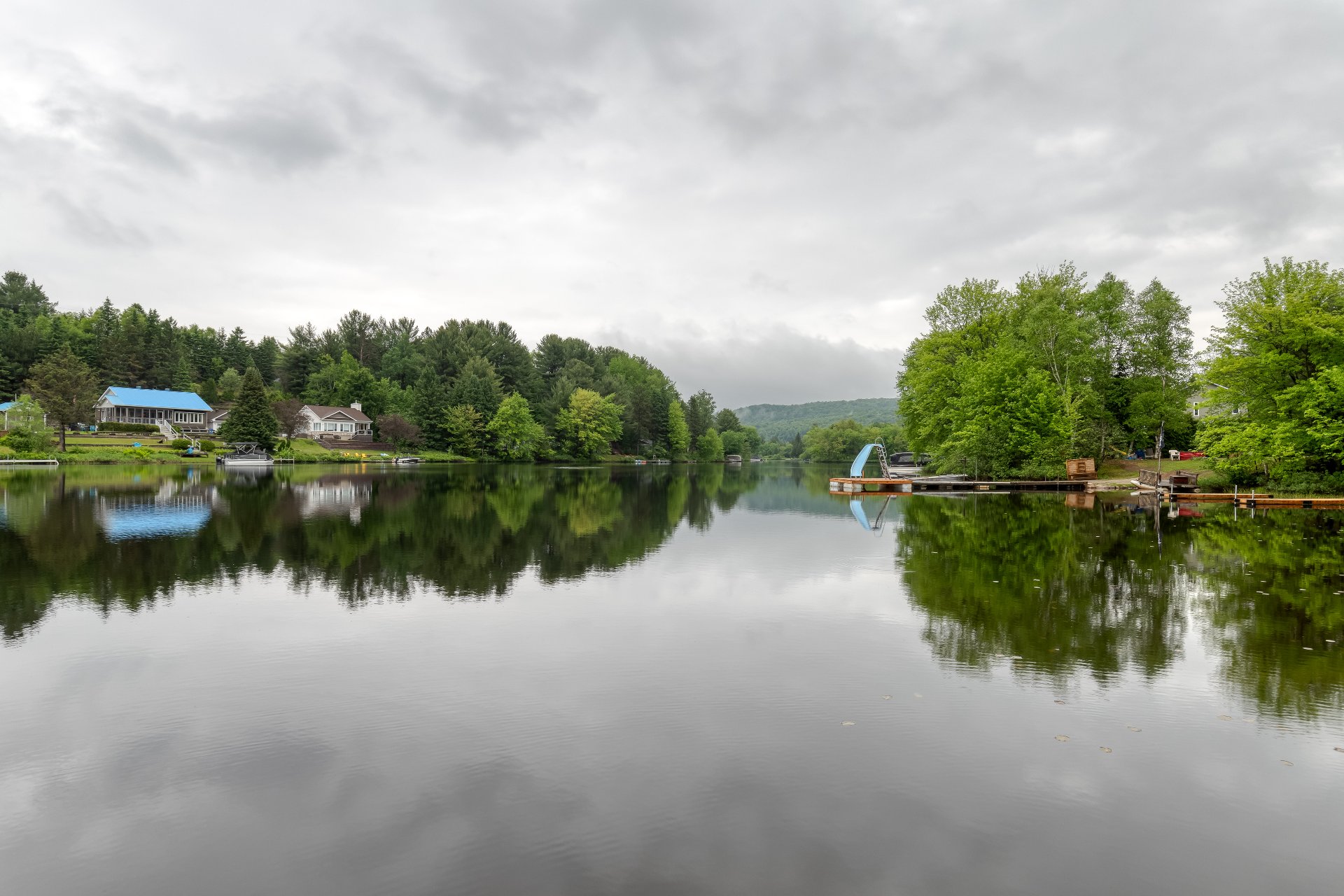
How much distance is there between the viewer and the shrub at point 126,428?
3140 inches

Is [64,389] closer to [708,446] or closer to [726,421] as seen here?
[708,446]

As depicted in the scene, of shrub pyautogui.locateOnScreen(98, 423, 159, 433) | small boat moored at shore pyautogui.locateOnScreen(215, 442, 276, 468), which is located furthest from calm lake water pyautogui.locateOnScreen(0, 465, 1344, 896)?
shrub pyautogui.locateOnScreen(98, 423, 159, 433)

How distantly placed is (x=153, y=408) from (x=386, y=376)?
112 feet

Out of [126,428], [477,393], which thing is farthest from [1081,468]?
[126,428]

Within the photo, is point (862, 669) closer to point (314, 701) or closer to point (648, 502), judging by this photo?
point (314, 701)

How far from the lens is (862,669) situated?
351 inches

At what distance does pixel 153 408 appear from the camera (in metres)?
87.5

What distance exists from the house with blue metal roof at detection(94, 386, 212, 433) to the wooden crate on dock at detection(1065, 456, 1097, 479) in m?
96.4

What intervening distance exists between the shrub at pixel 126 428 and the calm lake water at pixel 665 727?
80.1 metres

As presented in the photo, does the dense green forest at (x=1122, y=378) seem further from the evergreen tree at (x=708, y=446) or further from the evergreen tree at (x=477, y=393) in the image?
the evergreen tree at (x=708, y=446)

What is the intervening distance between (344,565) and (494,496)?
19.6m

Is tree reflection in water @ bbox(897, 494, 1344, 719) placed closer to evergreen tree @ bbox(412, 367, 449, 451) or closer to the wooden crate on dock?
the wooden crate on dock

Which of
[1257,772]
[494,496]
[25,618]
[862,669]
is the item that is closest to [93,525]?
[25,618]

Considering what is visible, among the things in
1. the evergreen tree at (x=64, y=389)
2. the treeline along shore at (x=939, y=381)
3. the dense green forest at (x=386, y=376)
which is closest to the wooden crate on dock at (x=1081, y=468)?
the treeline along shore at (x=939, y=381)
